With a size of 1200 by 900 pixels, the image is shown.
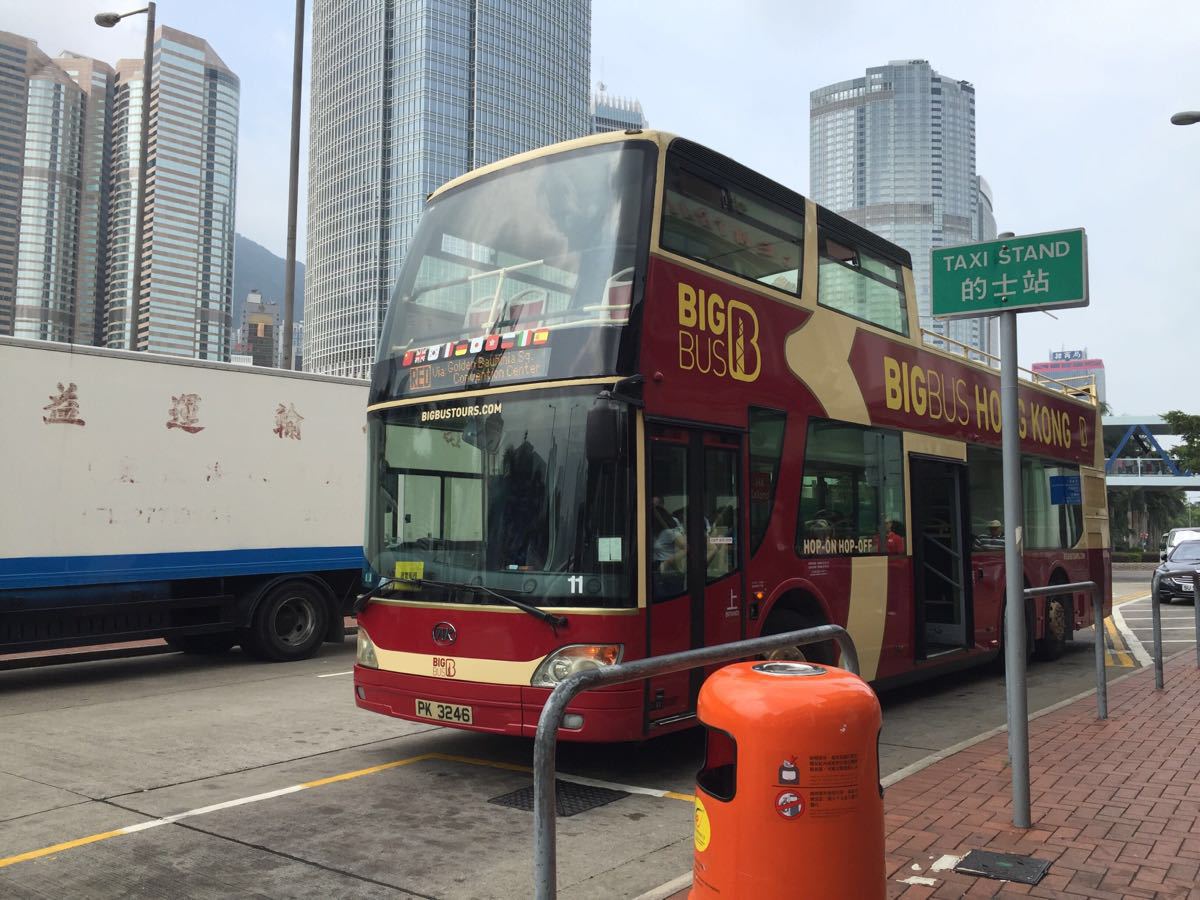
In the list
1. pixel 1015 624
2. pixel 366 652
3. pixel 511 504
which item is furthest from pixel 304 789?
pixel 1015 624

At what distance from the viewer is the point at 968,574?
10.0 metres

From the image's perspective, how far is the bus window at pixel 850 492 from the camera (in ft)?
25.4

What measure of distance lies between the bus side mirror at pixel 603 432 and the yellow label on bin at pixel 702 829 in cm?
248

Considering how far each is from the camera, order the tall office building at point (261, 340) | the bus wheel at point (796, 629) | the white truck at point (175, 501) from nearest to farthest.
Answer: the bus wheel at point (796, 629)
the white truck at point (175, 501)
the tall office building at point (261, 340)

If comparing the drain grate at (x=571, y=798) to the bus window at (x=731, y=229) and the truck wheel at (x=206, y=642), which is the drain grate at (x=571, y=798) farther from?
the truck wheel at (x=206, y=642)

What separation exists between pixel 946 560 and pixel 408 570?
594 centimetres

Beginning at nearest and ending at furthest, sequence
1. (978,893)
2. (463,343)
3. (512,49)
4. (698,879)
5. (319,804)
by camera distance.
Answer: (698,879), (978,893), (319,804), (463,343), (512,49)

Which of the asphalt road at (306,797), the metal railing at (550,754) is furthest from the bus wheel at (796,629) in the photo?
the metal railing at (550,754)

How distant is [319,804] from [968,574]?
684 centimetres

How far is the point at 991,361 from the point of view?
11.6 meters

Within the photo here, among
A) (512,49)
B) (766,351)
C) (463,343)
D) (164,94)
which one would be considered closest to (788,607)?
(766,351)

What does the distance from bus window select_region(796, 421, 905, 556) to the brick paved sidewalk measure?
183cm

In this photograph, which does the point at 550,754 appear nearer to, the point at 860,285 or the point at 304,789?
the point at 304,789

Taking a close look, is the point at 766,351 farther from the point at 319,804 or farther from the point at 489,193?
the point at 319,804
